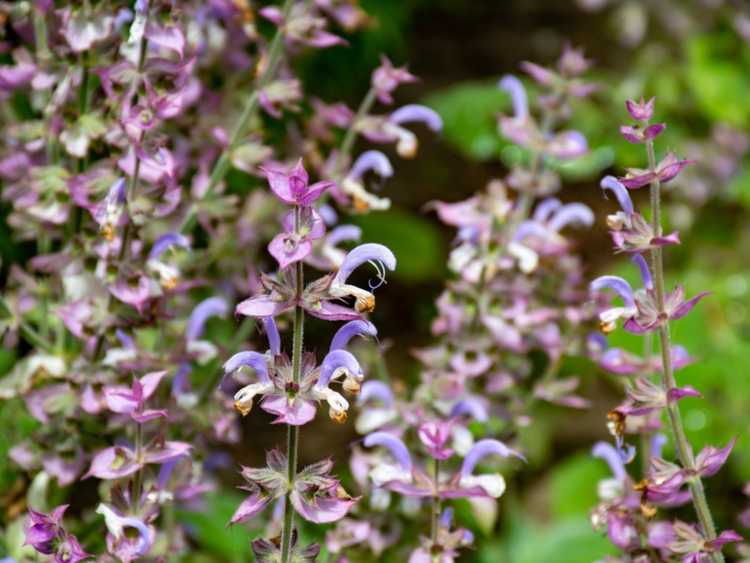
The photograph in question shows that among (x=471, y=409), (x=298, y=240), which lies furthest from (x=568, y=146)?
(x=298, y=240)

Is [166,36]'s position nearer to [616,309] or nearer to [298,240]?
[298,240]

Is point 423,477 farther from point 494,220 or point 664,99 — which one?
point 664,99

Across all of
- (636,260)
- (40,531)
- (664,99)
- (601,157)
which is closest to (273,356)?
(40,531)

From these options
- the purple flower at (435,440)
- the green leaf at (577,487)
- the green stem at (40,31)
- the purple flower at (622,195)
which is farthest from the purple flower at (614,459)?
the green leaf at (577,487)

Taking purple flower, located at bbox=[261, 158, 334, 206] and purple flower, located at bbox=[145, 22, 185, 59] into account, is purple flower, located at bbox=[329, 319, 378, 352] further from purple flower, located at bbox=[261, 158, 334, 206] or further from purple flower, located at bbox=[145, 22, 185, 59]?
purple flower, located at bbox=[145, 22, 185, 59]

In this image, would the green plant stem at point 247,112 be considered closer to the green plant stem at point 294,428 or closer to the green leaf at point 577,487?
the green plant stem at point 294,428
